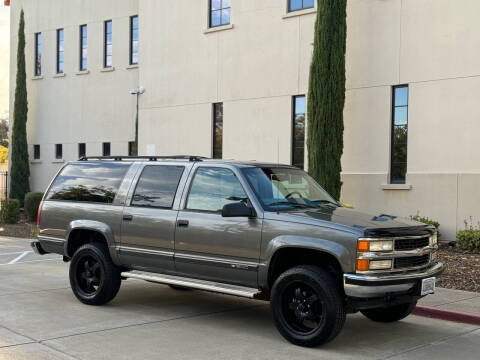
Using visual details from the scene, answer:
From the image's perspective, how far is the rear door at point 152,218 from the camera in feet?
25.8

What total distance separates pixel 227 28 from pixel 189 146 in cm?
395

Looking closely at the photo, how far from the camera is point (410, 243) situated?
6.80 meters

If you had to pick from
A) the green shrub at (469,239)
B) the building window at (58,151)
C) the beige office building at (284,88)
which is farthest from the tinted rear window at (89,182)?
the building window at (58,151)

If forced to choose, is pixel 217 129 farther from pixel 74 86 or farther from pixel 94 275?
pixel 94 275

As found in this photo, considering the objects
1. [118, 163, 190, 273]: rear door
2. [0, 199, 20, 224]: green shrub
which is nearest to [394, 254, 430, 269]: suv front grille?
[118, 163, 190, 273]: rear door

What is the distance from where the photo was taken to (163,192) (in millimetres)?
8102

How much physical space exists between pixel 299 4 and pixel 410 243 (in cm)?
1235

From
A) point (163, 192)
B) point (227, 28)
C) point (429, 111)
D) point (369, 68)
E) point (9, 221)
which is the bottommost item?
point (9, 221)

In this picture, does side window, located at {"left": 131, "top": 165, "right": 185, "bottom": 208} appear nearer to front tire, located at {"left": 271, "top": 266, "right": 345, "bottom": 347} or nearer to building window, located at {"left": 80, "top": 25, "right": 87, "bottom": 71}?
front tire, located at {"left": 271, "top": 266, "right": 345, "bottom": 347}

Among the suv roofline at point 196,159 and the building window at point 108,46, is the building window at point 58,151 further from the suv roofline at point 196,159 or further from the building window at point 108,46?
the suv roofline at point 196,159

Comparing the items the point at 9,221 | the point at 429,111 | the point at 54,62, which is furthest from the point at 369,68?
the point at 54,62

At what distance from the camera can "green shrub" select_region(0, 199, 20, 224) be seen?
21938 mm

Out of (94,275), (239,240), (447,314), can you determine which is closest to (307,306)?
(239,240)

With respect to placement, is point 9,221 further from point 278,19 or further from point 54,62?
point 278,19
